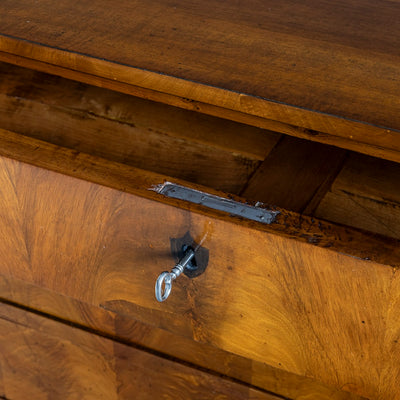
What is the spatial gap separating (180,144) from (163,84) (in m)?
0.10

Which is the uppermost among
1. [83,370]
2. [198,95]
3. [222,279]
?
[198,95]

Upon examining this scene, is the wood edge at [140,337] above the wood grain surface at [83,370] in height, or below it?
above

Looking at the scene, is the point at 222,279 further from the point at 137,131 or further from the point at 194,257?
the point at 137,131

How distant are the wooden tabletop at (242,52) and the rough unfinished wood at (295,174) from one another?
7 centimetres

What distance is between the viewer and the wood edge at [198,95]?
0.47m

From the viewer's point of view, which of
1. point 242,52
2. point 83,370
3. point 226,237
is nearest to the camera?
point 226,237

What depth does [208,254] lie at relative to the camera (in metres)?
0.47

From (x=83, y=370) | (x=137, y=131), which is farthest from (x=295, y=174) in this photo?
(x=83, y=370)

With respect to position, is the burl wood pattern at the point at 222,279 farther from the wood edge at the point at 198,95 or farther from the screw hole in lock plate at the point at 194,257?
the wood edge at the point at 198,95

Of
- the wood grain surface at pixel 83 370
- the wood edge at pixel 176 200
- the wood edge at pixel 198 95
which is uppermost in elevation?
the wood edge at pixel 198 95

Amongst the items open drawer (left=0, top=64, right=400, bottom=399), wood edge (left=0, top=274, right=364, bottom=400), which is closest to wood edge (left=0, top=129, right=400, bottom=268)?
open drawer (left=0, top=64, right=400, bottom=399)

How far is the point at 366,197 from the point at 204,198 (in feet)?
0.56

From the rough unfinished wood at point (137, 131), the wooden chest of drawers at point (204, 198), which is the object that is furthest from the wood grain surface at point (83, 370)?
the rough unfinished wood at point (137, 131)

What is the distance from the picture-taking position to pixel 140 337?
62cm
